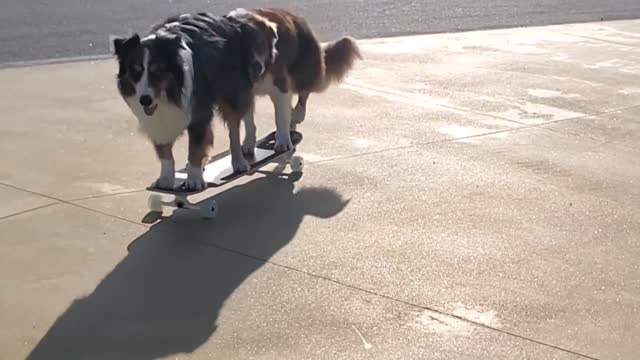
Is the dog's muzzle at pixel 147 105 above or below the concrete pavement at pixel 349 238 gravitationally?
above

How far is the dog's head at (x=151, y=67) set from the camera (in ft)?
17.7

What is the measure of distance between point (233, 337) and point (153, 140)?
1.75 m

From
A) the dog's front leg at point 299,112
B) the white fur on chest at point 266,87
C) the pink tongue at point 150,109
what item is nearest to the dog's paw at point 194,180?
the pink tongue at point 150,109

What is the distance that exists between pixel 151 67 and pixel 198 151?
0.72 meters

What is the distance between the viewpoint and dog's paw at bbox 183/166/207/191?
600 centimetres

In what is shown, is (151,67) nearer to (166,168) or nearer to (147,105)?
(147,105)

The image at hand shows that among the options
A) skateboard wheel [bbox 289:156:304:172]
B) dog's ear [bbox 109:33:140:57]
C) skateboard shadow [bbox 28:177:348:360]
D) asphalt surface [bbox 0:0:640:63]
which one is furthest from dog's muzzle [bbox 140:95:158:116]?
asphalt surface [bbox 0:0:640:63]

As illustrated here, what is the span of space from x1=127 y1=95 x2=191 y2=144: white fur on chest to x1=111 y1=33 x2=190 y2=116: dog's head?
0.05 meters

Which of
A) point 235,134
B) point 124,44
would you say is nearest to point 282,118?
point 235,134

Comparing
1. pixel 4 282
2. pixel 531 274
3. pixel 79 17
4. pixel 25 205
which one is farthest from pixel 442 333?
pixel 79 17

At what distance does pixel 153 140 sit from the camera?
5.82 m

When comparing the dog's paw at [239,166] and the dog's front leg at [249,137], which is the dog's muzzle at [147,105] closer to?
the dog's paw at [239,166]

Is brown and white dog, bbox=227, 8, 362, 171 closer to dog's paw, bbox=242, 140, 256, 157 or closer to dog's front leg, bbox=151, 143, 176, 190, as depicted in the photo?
dog's paw, bbox=242, 140, 256, 157

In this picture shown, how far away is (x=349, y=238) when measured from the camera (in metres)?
5.66
